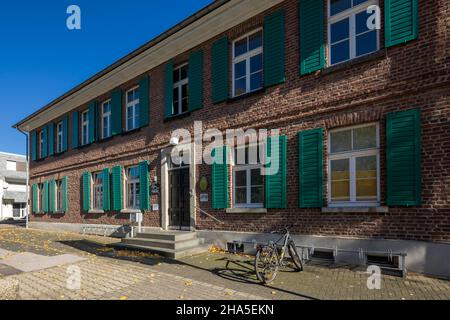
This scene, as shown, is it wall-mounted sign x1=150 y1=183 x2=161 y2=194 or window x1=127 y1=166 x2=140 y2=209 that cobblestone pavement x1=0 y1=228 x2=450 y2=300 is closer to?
wall-mounted sign x1=150 y1=183 x2=161 y2=194

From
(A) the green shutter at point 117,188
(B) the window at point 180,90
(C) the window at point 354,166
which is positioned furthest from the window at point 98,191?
(C) the window at point 354,166

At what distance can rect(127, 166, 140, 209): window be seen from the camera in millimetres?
12869

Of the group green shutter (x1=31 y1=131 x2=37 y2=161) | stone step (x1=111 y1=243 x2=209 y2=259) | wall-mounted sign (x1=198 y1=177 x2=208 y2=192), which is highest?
green shutter (x1=31 y1=131 x2=37 y2=161)

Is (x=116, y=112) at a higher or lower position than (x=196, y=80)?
lower

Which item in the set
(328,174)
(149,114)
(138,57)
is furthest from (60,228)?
(328,174)

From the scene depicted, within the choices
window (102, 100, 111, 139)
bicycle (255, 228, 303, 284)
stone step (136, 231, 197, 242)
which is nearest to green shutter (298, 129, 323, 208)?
bicycle (255, 228, 303, 284)

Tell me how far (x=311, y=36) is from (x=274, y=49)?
109cm

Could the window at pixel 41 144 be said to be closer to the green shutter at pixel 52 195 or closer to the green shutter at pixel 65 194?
the green shutter at pixel 52 195

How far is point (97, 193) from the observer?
15188 millimetres

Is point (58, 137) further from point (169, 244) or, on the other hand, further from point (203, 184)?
point (169, 244)

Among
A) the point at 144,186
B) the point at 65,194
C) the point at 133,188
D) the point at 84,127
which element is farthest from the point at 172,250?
the point at 65,194

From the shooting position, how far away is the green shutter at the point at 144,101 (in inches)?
484

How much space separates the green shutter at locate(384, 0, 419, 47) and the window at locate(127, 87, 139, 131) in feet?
31.6

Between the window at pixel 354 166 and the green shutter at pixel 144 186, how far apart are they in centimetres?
705
